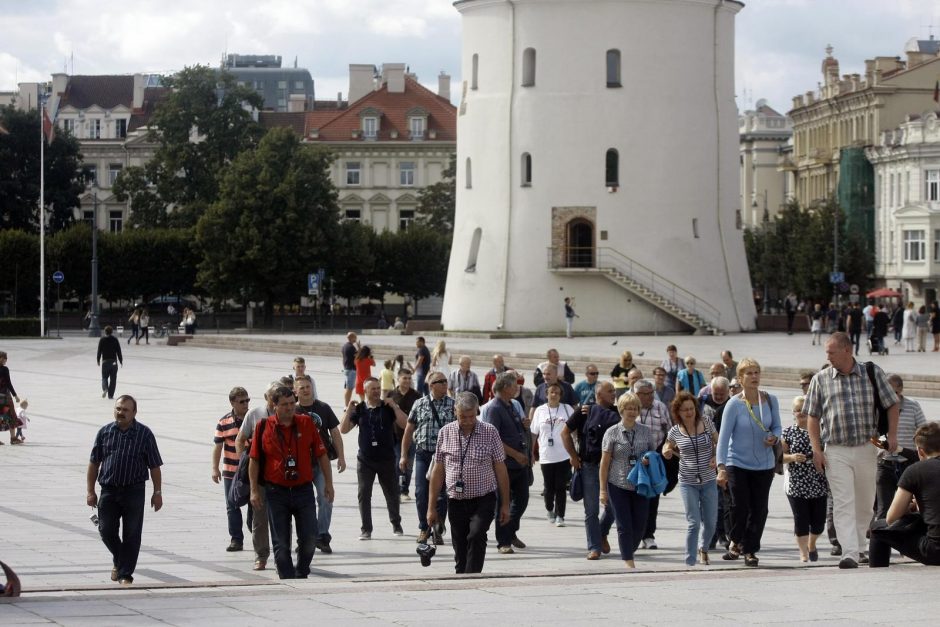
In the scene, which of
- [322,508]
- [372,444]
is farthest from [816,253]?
[322,508]

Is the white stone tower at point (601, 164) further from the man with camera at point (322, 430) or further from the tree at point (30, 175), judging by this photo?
the man with camera at point (322, 430)

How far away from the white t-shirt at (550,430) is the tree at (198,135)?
67.4 meters

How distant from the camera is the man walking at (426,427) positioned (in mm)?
14836

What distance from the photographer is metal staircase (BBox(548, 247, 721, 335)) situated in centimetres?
5712

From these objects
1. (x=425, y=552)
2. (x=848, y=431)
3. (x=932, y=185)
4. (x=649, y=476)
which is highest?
(x=932, y=185)

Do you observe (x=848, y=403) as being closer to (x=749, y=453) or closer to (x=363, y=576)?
(x=749, y=453)

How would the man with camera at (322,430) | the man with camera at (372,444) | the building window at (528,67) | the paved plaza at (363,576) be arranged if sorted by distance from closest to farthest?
the paved plaza at (363,576) < the man with camera at (322,430) < the man with camera at (372,444) < the building window at (528,67)

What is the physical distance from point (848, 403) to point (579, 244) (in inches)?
1829

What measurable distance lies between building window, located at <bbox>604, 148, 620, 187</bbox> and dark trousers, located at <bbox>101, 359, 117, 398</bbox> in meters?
27.3

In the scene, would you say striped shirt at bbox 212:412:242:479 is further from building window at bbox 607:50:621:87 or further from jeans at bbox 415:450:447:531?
building window at bbox 607:50:621:87

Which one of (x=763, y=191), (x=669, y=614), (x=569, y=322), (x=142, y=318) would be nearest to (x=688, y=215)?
(x=569, y=322)

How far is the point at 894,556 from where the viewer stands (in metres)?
13.2

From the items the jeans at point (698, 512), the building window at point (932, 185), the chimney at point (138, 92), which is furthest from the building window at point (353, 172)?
the jeans at point (698, 512)

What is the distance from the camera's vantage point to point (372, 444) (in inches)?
609
